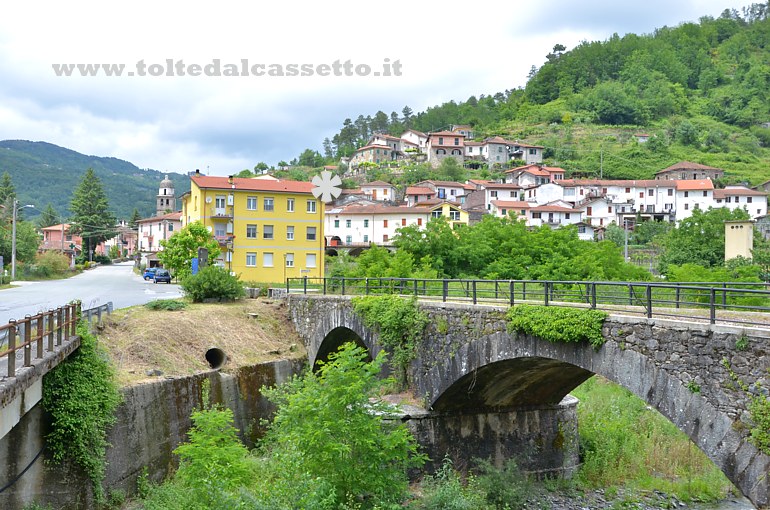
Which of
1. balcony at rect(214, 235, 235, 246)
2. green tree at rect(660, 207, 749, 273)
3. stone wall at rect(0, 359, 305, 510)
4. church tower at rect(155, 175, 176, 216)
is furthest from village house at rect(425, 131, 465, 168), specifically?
stone wall at rect(0, 359, 305, 510)

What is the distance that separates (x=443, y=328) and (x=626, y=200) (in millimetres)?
93431

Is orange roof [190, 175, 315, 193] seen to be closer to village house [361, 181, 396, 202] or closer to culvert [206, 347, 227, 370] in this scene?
culvert [206, 347, 227, 370]

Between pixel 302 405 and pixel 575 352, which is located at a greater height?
pixel 575 352

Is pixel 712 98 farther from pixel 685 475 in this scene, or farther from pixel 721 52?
pixel 685 475

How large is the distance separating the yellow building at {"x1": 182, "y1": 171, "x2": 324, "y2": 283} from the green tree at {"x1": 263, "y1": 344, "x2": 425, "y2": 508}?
123ft

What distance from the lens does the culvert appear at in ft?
81.1

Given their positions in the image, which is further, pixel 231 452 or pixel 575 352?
pixel 231 452

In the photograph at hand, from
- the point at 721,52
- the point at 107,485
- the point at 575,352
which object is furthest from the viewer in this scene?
the point at 721,52

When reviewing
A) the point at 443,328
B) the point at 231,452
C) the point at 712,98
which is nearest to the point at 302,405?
the point at 231,452

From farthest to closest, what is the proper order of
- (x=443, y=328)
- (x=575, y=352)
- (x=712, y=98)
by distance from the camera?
(x=712, y=98)
(x=443, y=328)
(x=575, y=352)

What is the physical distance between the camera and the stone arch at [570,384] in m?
10.2

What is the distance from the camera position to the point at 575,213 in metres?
93.5

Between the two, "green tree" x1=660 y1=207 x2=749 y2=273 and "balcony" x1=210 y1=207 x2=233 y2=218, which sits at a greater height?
"balcony" x1=210 y1=207 x2=233 y2=218

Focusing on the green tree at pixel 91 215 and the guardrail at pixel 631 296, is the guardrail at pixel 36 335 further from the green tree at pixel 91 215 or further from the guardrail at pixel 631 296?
the green tree at pixel 91 215
